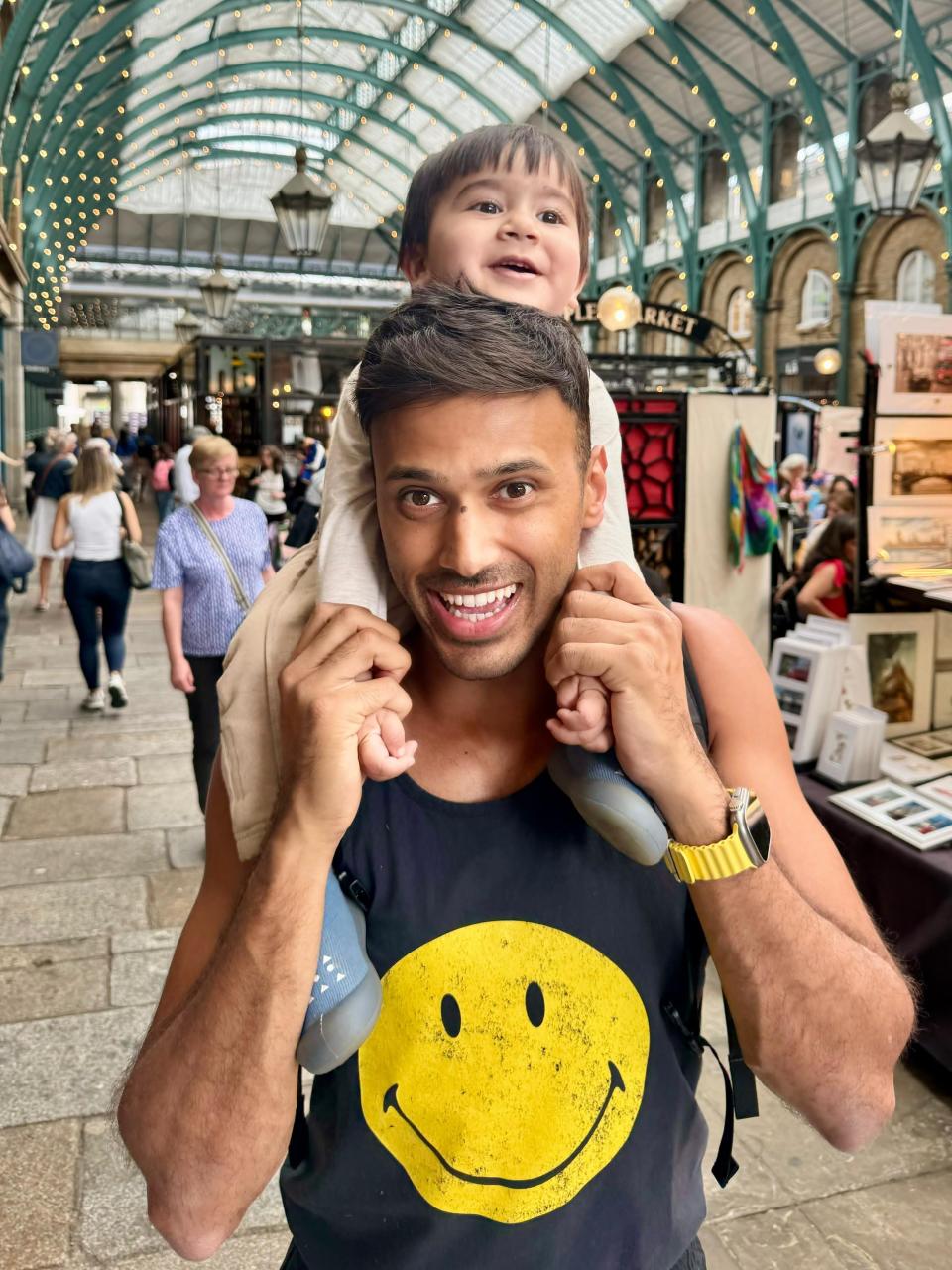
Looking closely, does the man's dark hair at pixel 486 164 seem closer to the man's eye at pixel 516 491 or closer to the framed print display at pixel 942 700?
the man's eye at pixel 516 491

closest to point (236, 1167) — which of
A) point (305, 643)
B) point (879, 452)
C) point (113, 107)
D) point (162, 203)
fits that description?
point (305, 643)

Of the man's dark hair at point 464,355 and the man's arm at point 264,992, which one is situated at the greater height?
the man's dark hair at point 464,355

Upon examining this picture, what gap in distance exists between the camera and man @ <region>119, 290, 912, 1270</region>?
3.55 feet

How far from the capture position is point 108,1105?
2863 millimetres

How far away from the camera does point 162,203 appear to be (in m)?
39.3

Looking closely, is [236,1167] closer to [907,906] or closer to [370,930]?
[370,930]

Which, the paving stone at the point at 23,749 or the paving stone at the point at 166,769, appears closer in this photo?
the paving stone at the point at 166,769

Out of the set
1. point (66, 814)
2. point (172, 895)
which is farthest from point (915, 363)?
point (66, 814)

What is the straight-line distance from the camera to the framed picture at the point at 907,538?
3.61m

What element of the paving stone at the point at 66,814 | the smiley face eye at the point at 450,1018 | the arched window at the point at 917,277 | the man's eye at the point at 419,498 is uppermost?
the arched window at the point at 917,277

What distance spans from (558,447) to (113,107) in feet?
80.6

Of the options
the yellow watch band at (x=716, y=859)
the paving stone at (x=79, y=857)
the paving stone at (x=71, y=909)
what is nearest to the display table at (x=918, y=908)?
the yellow watch band at (x=716, y=859)

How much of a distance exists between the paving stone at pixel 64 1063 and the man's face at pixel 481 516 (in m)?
2.46

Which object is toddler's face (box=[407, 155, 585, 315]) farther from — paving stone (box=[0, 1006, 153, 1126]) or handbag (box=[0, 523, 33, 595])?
handbag (box=[0, 523, 33, 595])
